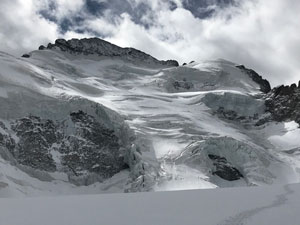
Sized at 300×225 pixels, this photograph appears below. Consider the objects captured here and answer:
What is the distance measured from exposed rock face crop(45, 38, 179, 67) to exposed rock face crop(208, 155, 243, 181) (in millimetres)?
→ 100167

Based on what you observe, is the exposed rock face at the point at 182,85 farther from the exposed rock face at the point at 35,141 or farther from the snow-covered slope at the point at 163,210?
the snow-covered slope at the point at 163,210

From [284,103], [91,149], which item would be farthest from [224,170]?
[284,103]

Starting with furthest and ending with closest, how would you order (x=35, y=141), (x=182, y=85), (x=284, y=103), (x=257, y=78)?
(x=257, y=78) < (x=182, y=85) < (x=284, y=103) < (x=35, y=141)

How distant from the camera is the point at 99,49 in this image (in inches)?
6708

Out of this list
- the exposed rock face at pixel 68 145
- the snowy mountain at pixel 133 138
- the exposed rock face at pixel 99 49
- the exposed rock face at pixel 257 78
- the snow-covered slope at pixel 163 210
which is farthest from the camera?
the exposed rock face at pixel 99 49

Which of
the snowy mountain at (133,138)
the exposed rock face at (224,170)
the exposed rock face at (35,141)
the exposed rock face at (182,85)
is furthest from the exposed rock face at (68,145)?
the exposed rock face at (182,85)

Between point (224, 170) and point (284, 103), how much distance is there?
43881 millimetres

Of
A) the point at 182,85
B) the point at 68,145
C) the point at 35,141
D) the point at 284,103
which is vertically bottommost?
the point at 35,141

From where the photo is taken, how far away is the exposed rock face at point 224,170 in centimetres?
7350

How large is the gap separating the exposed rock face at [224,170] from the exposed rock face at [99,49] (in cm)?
10017

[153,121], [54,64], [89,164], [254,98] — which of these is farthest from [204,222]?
[54,64]

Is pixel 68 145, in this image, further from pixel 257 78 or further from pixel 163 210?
pixel 257 78

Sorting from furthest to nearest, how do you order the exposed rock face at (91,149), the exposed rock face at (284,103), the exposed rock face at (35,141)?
1. the exposed rock face at (284,103)
2. the exposed rock face at (91,149)
3. the exposed rock face at (35,141)

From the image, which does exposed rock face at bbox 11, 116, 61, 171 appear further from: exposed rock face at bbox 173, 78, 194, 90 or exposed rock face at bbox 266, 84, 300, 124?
exposed rock face at bbox 173, 78, 194, 90
